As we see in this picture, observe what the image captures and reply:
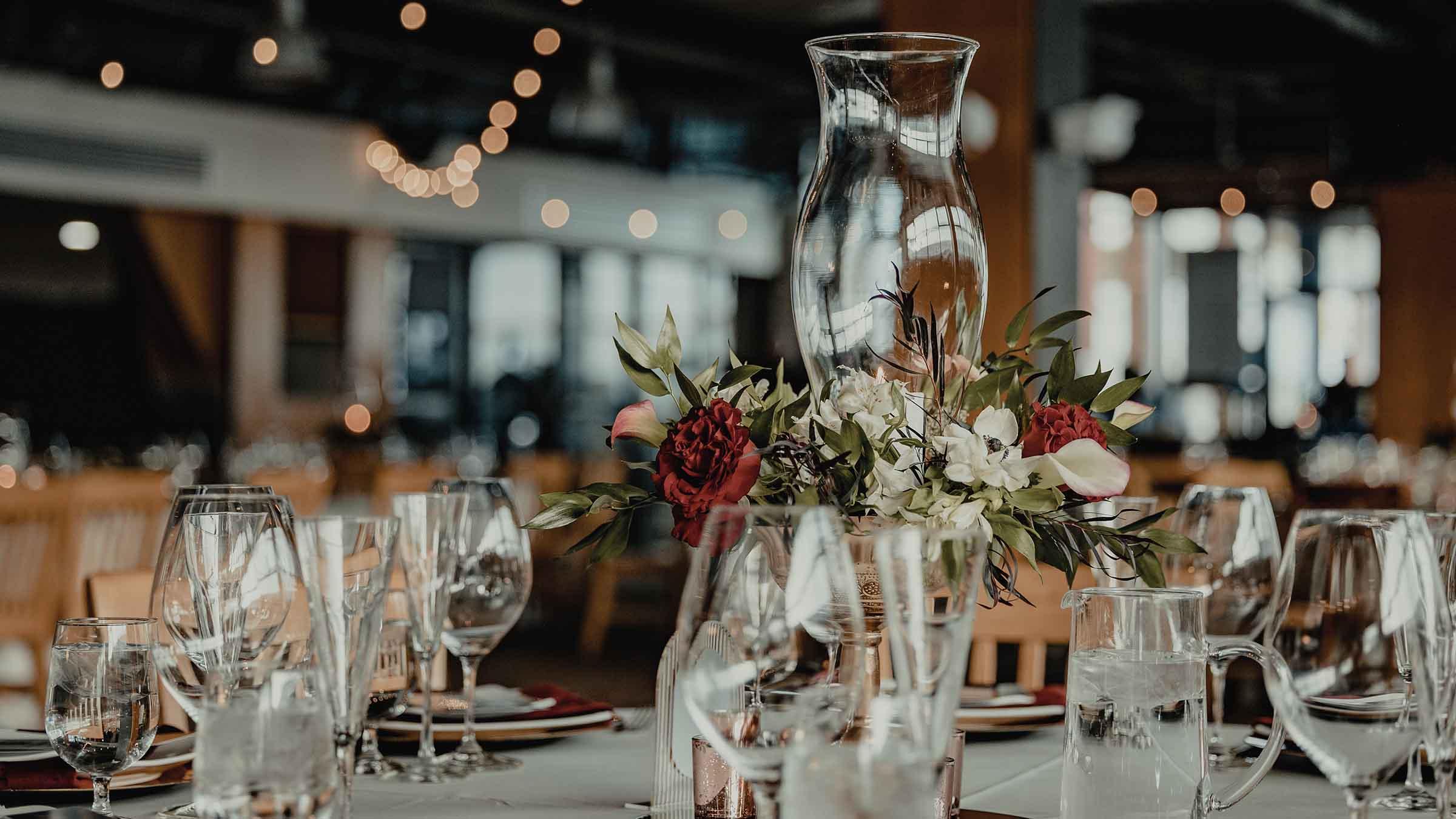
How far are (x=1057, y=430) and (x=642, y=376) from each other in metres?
0.32

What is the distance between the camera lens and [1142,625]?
42.2 inches

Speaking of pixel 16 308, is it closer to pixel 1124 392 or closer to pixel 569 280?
pixel 569 280

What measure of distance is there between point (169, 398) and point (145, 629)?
9728 mm

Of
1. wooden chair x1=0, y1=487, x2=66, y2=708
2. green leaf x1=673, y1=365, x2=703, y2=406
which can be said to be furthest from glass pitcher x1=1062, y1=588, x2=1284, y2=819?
wooden chair x1=0, y1=487, x2=66, y2=708

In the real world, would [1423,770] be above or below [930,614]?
below

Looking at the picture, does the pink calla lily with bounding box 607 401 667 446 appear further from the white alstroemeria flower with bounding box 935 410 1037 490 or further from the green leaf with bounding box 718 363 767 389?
the white alstroemeria flower with bounding box 935 410 1037 490

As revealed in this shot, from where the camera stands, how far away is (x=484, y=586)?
1.49 meters

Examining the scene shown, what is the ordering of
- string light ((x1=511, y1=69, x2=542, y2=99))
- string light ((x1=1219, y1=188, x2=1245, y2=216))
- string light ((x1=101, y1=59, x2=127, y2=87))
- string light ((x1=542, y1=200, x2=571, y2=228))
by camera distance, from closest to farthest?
string light ((x1=101, y1=59, x2=127, y2=87)) < string light ((x1=511, y1=69, x2=542, y2=99)) < string light ((x1=1219, y1=188, x2=1245, y2=216)) < string light ((x1=542, y1=200, x2=571, y2=228))

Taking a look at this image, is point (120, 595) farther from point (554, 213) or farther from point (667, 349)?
point (554, 213)

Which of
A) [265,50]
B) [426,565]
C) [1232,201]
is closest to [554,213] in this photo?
[1232,201]

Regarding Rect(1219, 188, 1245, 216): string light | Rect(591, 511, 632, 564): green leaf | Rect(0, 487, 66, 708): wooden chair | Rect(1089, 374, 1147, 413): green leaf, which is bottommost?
Rect(0, 487, 66, 708): wooden chair

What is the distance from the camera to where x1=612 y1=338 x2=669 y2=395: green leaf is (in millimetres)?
1185

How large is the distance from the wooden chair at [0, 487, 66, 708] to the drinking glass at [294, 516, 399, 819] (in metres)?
3.53

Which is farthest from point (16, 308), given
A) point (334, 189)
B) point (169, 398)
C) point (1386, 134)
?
point (1386, 134)
